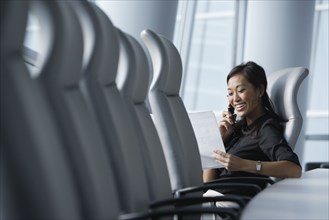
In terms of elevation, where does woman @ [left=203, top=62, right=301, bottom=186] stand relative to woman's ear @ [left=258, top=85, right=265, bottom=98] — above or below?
below

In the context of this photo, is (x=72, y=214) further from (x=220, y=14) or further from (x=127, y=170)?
(x=220, y=14)

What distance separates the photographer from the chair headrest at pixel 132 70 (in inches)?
81.0

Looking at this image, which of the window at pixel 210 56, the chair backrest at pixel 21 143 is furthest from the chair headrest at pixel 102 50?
the window at pixel 210 56

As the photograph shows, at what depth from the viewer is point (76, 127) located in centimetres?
141

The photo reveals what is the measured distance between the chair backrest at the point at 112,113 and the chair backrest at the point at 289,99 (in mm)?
1898

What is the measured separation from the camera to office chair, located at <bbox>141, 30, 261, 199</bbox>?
2.57 m

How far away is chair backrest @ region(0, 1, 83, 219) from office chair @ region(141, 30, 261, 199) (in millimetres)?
1442

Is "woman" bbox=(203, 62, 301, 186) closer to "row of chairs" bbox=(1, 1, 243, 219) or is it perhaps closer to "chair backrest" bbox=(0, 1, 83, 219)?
"row of chairs" bbox=(1, 1, 243, 219)

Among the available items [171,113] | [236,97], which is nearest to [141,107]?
[171,113]

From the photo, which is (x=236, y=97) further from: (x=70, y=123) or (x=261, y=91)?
(x=70, y=123)

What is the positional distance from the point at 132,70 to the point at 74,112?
0.71 m

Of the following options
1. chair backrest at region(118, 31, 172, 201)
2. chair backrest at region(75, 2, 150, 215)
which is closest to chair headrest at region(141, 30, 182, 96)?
chair backrest at region(118, 31, 172, 201)

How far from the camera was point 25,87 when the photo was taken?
1138 millimetres

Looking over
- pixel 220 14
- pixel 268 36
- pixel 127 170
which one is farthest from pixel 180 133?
pixel 220 14
